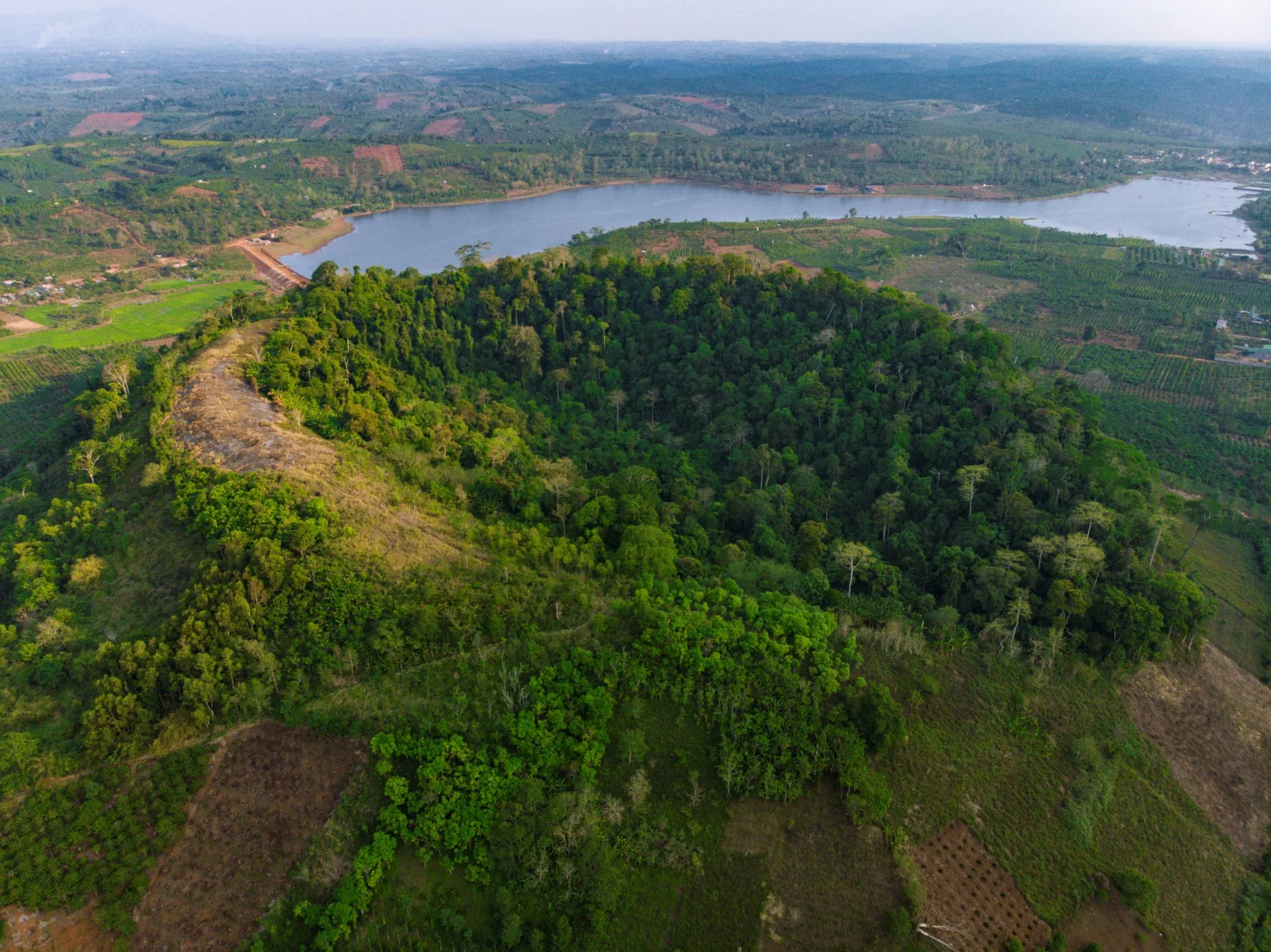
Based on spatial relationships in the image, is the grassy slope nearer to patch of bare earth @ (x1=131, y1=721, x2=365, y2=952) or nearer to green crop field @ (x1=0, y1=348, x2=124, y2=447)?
patch of bare earth @ (x1=131, y1=721, x2=365, y2=952)

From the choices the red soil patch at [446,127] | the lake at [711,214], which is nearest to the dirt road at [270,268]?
the lake at [711,214]

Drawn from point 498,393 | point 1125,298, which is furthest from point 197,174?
point 1125,298

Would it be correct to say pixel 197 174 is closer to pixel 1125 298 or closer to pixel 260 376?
pixel 260 376

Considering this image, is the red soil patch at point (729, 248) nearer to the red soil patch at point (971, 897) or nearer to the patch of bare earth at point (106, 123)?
the red soil patch at point (971, 897)

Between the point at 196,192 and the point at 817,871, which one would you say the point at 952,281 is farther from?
the point at 196,192

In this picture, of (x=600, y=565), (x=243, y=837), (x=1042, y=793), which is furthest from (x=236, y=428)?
(x=1042, y=793)

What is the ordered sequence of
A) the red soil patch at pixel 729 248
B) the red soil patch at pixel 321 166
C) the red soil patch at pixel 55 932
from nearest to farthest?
the red soil patch at pixel 55 932 → the red soil patch at pixel 729 248 → the red soil patch at pixel 321 166
